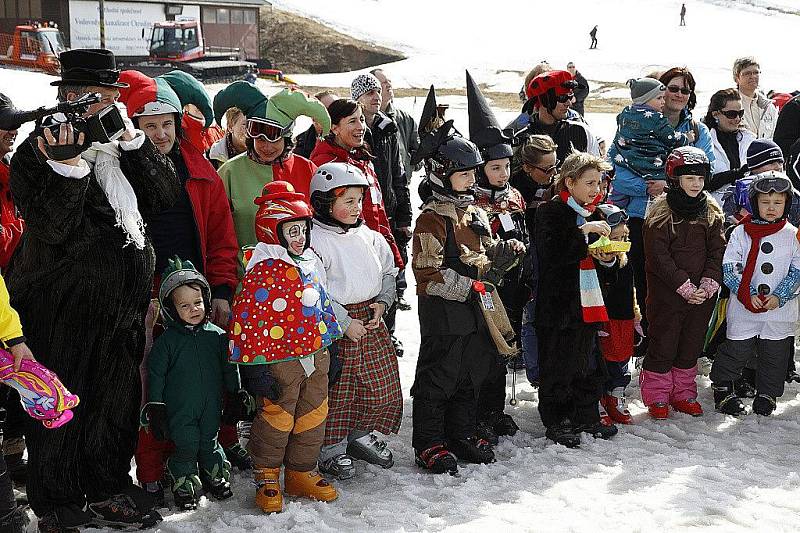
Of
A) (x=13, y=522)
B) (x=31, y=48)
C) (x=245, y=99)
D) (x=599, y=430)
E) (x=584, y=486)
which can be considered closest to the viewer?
(x=13, y=522)

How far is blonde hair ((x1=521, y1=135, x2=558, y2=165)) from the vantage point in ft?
19.0

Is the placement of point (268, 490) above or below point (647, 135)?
below

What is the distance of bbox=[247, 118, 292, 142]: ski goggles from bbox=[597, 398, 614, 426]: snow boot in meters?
2.38

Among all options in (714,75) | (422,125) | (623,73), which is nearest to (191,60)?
(623,73)

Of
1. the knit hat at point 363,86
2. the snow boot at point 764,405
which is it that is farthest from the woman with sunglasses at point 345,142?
the snow boot at point 764,405

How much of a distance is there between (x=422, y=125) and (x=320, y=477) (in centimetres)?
227

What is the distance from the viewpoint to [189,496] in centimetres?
422

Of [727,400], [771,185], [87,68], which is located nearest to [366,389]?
[87,68]

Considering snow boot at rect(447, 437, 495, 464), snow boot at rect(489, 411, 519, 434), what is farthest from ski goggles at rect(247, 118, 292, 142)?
snow boot at rect(489, 411, 519, 434)

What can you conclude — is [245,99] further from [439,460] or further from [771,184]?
[771,184]

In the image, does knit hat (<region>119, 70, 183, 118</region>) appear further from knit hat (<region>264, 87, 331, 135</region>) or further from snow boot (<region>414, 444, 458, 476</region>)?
snow boot (<region>414, 444, 458, 476</region>)

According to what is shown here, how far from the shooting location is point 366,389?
479 centimetres

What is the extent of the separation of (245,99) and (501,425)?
7.58 feet

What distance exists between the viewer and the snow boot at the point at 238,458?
15.7 ft
